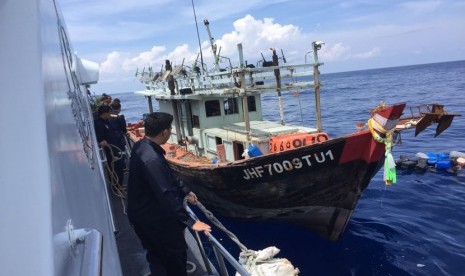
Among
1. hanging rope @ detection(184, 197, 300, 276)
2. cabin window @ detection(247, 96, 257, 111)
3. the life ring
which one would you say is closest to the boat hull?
the life ring

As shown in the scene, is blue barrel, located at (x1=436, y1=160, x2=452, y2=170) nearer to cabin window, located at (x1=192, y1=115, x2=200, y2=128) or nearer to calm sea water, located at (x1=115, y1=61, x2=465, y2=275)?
calm sea water, located at (x1=115, y1=61, x2=465, y2=275)

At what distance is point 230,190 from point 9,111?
811 cm

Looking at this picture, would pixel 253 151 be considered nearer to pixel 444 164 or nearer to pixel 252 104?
pixel 252 104

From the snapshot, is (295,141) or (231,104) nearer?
(295,141)

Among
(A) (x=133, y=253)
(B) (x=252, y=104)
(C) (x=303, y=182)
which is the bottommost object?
(C) (x=303, y=182)

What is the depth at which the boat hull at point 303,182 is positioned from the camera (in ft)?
25.0

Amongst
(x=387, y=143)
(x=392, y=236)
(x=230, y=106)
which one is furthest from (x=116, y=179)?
(x=392, y=236)

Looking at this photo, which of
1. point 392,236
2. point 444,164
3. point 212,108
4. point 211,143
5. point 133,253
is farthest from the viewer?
point 444,164

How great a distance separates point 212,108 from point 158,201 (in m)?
8.83

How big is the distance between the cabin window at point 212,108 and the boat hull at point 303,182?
280 centimetres

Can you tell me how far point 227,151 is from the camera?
410 inches

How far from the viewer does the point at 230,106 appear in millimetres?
12188

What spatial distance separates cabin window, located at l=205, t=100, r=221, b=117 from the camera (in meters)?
11.9

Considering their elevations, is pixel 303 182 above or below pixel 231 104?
below
